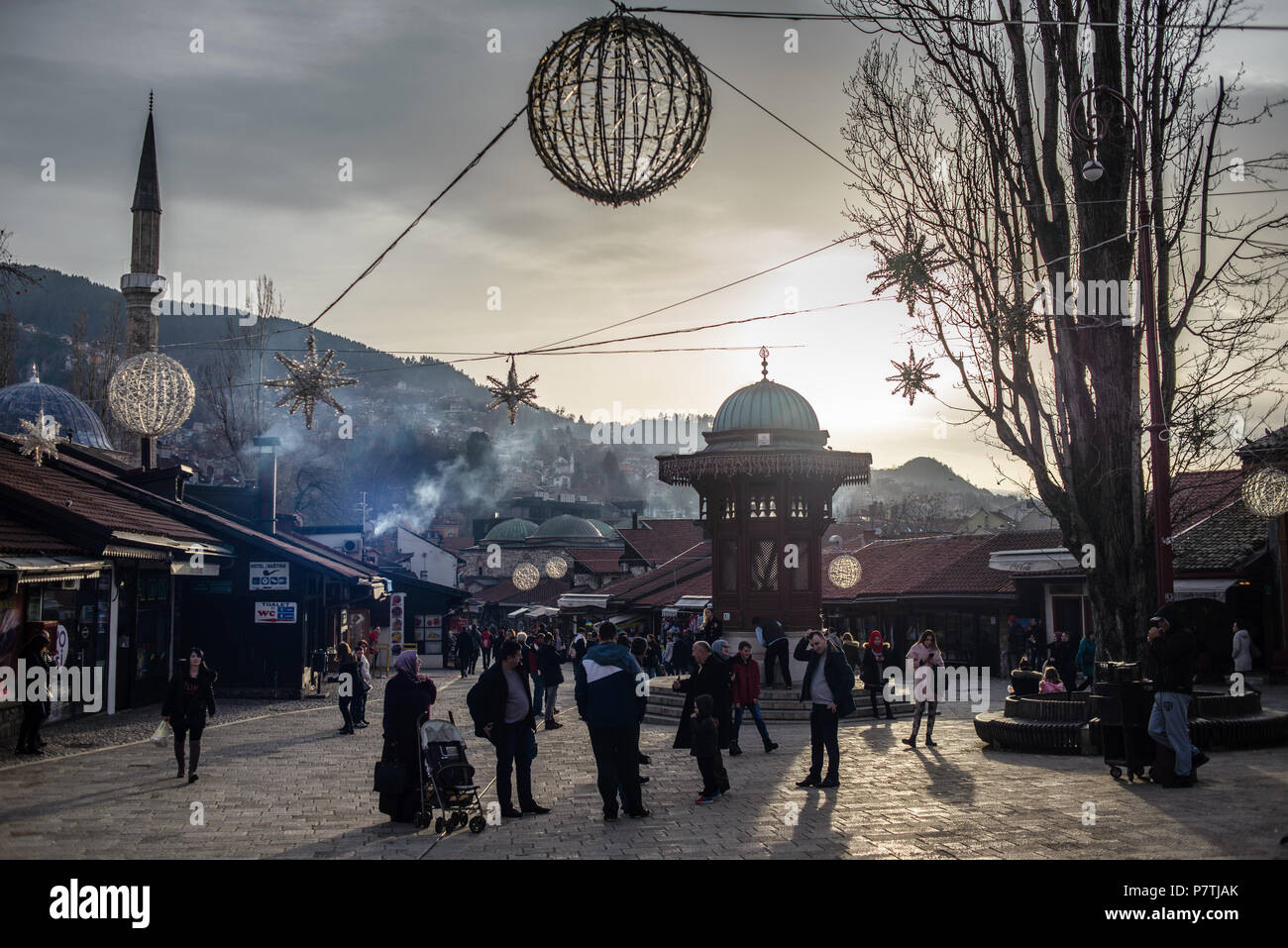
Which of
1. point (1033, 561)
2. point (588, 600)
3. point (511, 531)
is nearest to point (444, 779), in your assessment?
point (1033, 561)

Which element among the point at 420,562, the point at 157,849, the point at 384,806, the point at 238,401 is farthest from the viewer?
the point at 420,562

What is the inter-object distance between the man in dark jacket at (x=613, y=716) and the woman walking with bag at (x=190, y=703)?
15.3 ft

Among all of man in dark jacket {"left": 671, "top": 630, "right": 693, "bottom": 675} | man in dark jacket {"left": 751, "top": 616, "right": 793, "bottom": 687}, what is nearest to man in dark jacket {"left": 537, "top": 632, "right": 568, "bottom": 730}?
man in dark jacket {"left": 751, "top": 616, "right": 793, "bottom": 687}

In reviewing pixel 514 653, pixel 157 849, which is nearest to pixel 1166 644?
pixel 514 653

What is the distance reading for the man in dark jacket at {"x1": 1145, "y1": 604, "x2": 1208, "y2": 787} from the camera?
9.55 m

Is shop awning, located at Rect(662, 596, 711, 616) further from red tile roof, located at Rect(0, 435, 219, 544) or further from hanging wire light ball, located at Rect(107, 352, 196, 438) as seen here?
hanging wire light ball, located at Rect(107, 352, 196, 438)

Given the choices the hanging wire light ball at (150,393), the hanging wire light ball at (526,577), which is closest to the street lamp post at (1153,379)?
the hanging wire light ball at (150,393)

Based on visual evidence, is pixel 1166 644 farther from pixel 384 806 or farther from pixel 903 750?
pixel 384 806

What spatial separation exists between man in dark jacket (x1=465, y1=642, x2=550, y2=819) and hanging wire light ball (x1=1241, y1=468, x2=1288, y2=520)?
15.9 m

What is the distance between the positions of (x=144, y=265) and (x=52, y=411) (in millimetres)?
13950

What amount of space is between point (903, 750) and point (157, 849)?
931 centimetres

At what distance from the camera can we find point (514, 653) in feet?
30.4

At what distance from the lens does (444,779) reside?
896 cm

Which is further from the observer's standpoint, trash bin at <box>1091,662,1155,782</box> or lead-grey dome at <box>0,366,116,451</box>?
lead-grey dome at <box>0,366,116,451</box>
